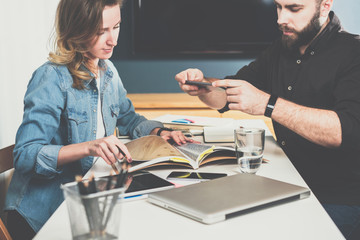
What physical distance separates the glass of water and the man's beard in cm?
71

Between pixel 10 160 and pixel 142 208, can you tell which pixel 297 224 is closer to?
pixel 142 208

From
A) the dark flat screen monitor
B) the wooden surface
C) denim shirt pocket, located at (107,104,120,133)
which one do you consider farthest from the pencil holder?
the dark flat screen monitor

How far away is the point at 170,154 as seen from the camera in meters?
1.09

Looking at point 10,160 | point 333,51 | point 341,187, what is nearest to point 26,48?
point 10,160

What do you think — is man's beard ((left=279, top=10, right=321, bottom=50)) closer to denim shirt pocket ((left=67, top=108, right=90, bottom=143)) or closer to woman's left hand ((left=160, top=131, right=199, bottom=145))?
woman's left hand ((left=160, top=131, right=199, bottom=145))

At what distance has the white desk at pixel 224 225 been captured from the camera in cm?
69

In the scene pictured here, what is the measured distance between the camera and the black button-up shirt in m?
1.36

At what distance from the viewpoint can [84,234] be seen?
1.91 feet

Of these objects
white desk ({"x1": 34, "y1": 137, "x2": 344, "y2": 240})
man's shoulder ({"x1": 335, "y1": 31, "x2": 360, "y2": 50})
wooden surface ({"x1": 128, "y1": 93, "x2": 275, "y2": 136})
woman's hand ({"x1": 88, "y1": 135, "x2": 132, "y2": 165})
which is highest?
man's shoulder ({"x1": 335, "y1": 31, "x2": 360, "y2": 50})

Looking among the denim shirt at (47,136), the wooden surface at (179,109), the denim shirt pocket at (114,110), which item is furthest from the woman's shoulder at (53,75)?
the wooden surface at (179,109)

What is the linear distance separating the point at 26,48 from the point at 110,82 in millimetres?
843

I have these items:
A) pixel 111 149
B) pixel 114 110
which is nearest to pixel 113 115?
pixel 114 110

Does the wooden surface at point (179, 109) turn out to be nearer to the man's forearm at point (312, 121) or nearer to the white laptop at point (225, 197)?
the man's forearm at point (312, 121)

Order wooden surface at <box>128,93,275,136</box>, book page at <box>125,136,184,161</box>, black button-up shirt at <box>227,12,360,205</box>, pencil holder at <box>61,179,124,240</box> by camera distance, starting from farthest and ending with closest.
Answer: wooden surface at <box>128,93,275,136</box> < black button-up shirt at <box>227,12,360,205</box> < book page at <box>125,136,184,161</box> < pencil holder at <box>61,179,124,240</box>
